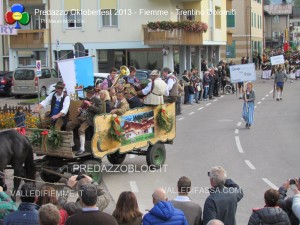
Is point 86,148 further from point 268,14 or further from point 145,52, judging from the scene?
point 268,14

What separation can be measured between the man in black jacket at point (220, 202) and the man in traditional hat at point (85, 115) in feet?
18.0

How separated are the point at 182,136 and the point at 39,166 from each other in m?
8.97

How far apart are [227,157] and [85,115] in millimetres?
5156

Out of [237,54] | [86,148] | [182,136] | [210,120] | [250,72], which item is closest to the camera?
[86,148]

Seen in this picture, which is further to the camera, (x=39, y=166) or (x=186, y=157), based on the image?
(x=186, y=157)

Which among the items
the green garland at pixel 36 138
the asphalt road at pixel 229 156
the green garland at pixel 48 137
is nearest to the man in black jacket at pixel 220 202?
the asphalt road at pixel 229 156

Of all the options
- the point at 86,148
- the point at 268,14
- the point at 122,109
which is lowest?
the point at 86,148

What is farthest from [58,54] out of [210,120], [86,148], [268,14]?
[268,14]

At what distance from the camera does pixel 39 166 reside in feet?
39.7

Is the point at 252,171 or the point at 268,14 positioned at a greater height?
the point at 268,14

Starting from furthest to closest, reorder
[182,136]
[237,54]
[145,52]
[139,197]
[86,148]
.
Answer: [237,54], [145,52], [182,136], [86,148], [139,197]

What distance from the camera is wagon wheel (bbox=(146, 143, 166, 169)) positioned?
14.4 meters

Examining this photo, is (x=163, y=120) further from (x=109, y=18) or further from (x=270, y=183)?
(x=109, y=18)

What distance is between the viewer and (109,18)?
1692 inches
